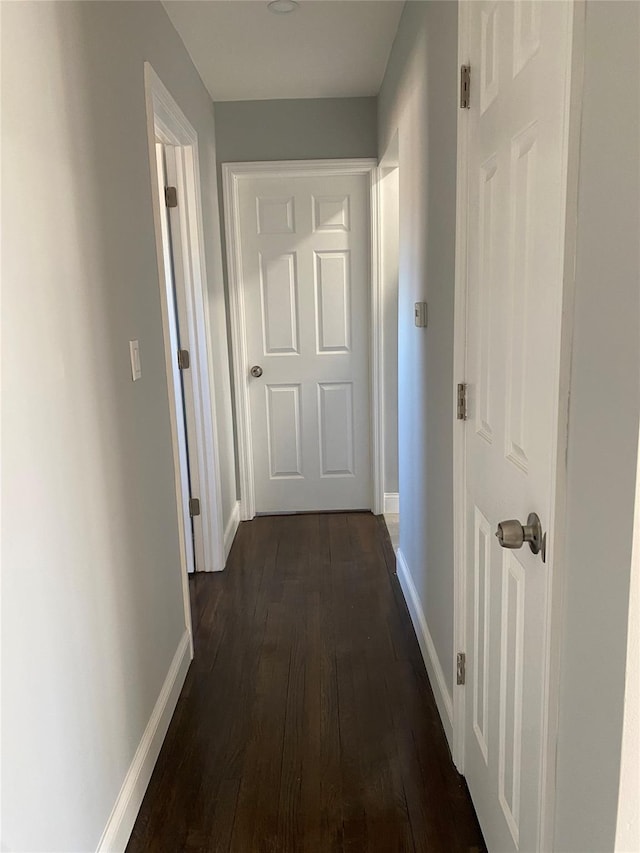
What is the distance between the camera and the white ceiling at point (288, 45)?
2.40 metres

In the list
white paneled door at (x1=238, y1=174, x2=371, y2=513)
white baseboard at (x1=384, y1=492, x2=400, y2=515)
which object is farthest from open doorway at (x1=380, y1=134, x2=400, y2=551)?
white paneled door at (x1=238, y1=174, x2=371, y2=513)

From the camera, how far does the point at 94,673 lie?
4.85 ft

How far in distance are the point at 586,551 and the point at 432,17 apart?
1703mm

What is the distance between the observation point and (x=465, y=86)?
1.49 meters

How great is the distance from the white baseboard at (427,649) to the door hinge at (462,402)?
89 centimetres

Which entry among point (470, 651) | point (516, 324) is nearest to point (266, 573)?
point (470, 651)

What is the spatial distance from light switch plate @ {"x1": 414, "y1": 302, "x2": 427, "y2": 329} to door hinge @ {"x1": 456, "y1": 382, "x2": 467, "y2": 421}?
1.90ft

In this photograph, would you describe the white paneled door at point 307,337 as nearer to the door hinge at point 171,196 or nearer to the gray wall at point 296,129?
the gray wall at point 296,129

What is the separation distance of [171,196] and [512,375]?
7.06ft

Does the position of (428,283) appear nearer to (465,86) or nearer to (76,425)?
(465,86)

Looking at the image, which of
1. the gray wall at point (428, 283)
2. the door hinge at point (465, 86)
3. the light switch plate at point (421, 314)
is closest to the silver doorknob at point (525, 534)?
the gray wall at point (428, 283)

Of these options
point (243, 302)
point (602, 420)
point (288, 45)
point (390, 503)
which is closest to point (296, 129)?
point (288, 45)

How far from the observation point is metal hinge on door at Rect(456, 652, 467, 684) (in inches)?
67.7

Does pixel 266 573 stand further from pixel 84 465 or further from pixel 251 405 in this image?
pixel 84 465
